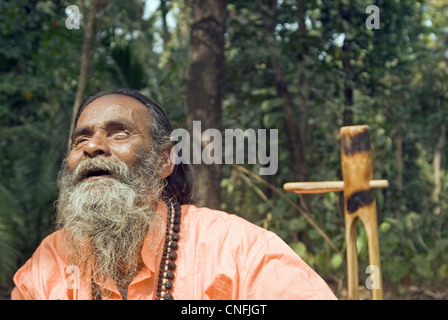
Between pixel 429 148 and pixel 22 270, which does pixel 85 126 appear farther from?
pixel 429 148

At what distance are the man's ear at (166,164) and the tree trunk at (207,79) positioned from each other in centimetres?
222

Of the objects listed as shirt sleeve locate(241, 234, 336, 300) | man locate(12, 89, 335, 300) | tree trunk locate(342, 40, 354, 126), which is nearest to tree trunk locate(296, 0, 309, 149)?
tree trunk locate(342, 40, 354, 126)

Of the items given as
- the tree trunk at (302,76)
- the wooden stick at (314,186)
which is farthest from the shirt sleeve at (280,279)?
the tree trunk at (302,76)

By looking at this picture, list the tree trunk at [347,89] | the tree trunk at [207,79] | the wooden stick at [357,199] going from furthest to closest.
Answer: the tree trunk at [347,89] < the tree trunk at [207,79] < the wooden stick at [357,199]

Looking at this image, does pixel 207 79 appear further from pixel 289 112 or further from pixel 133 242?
pixel 133 242

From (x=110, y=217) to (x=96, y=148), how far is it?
217mm

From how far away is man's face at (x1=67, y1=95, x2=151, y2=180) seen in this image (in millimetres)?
1748

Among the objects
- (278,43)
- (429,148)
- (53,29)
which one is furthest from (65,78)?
(429,148)

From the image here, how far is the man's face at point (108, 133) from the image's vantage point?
175 centimetres

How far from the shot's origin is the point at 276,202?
6348mm

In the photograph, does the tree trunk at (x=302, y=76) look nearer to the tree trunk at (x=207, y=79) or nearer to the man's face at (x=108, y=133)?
the tree trunk at (x=207, y=79)

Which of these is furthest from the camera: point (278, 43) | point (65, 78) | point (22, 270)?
point (65, 78)

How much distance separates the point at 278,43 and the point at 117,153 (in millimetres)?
4314

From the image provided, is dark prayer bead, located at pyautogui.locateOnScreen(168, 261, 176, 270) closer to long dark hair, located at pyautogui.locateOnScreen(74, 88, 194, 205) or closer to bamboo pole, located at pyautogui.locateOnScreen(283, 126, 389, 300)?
long dark hair, located at pyautogui.locateOnScreen(74, 88, 194, 205)
